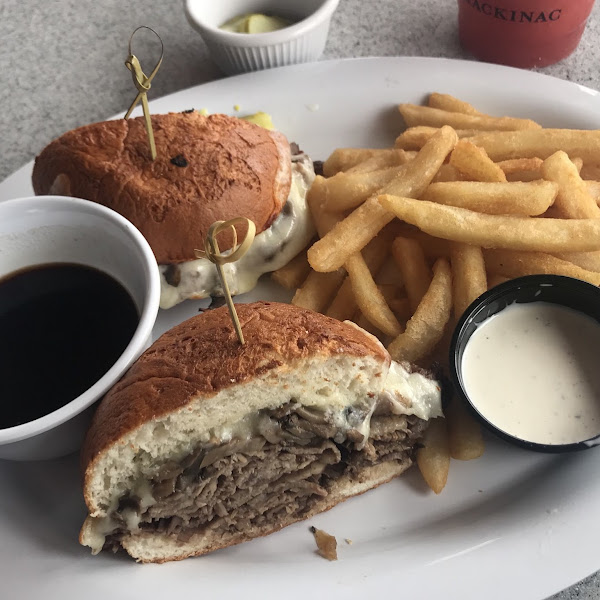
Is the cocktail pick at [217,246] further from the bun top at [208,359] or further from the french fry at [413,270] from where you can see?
the french fry at [413,270]

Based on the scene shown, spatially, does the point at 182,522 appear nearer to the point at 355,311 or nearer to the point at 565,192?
the point at 355,311

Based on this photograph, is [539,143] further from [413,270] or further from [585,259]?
[413,270]

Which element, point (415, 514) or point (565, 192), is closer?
point (415, 514)

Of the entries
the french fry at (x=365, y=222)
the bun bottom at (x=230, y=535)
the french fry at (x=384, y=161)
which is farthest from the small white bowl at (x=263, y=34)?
the bun bottom at (x=230, y=535)

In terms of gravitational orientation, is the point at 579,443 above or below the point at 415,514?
above

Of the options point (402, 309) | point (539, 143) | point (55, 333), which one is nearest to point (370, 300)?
point (402, 309)

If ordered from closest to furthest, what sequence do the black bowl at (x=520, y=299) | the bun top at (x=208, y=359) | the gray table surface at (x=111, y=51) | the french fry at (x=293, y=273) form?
the bun top at (x=208, y=359), the black bowl at (x=520, y=299), the french fry at (x=293, y=273), the gray table surface at (x=111, y=51)

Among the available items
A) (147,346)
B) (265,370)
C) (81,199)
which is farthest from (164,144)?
(265,370)

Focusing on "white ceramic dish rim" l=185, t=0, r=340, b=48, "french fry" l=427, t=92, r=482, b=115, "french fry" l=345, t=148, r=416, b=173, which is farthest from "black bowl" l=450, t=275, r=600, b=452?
"white ceramic dish rim" l=185, t=0, r=340, b=48
